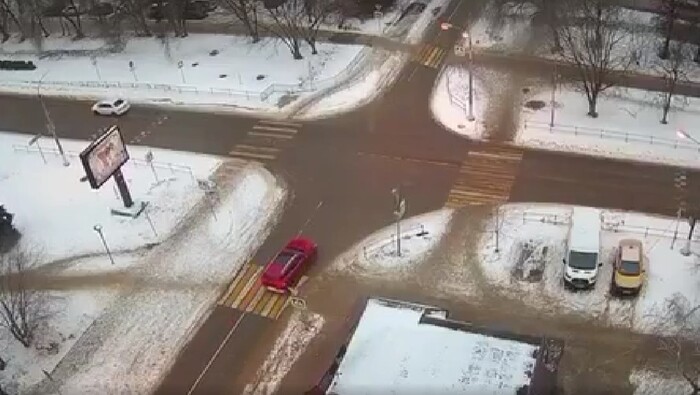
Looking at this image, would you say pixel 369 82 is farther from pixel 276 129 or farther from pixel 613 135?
pixel 613 135

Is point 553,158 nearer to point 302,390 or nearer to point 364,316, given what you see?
point 364,316

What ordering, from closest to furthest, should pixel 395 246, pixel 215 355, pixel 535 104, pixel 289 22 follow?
pixel 215 355, pixel 395 246, pixel 535 104, pixel 289 22

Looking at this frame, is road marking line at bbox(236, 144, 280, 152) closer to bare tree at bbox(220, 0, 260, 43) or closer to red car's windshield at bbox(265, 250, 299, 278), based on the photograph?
red car's windshield at bbox(265, 250, 299, 278)

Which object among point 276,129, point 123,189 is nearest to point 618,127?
point 276,129

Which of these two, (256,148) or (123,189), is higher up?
(123,189)

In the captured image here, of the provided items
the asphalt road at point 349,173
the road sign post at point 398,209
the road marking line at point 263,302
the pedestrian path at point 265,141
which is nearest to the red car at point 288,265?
the road marking line at point 263,302

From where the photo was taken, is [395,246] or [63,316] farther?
[395,246]
